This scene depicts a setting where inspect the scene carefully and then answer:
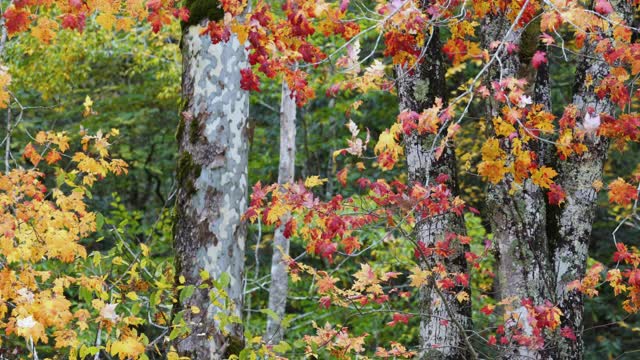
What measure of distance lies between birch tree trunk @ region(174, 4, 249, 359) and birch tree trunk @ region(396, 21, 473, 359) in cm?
115

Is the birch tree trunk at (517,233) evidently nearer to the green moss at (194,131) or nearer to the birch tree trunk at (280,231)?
the green moss at (194,131)

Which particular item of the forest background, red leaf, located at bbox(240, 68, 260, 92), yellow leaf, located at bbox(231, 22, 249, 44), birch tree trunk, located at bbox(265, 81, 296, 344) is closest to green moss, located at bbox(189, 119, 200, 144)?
red leaf, located at bbox(240, 68, 260, 92)

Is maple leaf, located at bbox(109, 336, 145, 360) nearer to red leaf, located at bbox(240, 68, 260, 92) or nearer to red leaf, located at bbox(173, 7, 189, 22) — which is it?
red leaf, located at bbox(240, 68, 260, 92)

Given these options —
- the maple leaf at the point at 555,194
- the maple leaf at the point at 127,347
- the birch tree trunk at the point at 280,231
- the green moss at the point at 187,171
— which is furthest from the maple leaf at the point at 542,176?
the birch tree trunk at the point at 280,231

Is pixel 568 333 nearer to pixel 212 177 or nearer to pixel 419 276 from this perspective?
pixel 419 276

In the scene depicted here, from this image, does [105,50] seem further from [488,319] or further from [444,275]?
[444,275]

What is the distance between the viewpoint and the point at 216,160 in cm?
486

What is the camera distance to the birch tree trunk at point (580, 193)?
498 cm

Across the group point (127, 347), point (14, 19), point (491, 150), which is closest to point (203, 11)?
point (14, 19)

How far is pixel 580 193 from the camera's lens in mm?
5020

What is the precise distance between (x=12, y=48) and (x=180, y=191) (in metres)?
7.24

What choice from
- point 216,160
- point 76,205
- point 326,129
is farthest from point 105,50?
point 216,160

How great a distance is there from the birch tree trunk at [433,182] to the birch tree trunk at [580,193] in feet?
2.13

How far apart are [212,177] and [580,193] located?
7.71 feet
